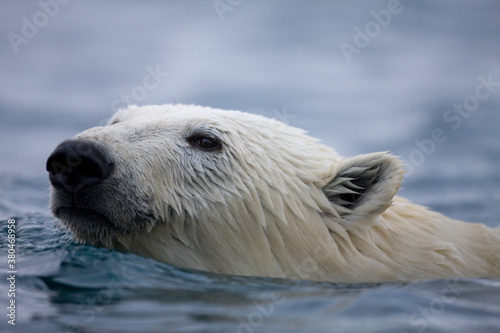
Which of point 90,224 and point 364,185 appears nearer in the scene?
point 90,224

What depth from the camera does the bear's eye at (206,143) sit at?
5.53 m

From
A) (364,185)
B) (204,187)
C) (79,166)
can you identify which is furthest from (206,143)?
(364,185)

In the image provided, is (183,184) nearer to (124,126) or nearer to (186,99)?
(124,126)

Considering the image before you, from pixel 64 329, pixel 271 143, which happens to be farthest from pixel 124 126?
pixel 64 329

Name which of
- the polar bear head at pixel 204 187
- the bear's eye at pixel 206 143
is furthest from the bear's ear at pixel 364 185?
the bear's eye at pixel 206 143

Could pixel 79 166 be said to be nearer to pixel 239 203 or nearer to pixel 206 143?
pixel 206 143

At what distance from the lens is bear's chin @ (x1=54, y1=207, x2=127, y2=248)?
4914mm

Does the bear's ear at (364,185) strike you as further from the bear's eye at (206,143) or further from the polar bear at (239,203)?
the bear's eye at (206,143)

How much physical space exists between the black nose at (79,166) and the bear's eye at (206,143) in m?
0.95

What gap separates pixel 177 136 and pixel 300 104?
399 inches

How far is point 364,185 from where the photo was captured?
18.4 feet

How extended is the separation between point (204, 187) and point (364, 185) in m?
1.48

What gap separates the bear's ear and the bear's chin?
6.47 feet

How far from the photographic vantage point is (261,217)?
5.29 metres
